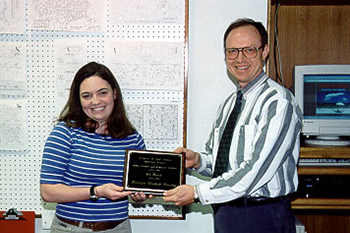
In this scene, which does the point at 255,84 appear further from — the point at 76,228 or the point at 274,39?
the point at 76,228

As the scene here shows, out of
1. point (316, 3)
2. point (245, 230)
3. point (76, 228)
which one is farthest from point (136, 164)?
point (316, 3)

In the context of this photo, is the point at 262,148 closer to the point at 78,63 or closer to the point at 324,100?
the point at 324,100

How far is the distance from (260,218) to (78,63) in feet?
4.57

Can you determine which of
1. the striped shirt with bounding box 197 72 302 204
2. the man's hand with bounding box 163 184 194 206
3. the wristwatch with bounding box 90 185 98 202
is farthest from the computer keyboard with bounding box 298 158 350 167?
the wristwatch with bounding box 90 185 98 202

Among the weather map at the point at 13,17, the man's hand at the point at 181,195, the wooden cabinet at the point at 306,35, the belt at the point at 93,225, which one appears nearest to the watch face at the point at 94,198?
the belt at the point at 93,225

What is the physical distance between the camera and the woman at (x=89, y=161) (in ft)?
5.93

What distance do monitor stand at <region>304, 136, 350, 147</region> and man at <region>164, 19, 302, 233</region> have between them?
0.46m

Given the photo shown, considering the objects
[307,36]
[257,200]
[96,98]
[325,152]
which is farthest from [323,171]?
[96,98]

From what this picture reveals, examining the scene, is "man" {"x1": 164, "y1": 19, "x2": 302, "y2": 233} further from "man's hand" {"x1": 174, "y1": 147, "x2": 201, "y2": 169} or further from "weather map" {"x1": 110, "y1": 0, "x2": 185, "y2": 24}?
"weather map" {"x1": 110, "y1": 0, "x2": 185, "y2": 24}

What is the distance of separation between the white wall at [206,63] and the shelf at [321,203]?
1.98 feet

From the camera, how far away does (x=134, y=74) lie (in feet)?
7.81

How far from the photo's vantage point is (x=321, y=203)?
2.10m

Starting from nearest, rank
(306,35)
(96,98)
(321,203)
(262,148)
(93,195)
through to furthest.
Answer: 1. (262,148)
2. (93,195)
3. (96,98)
4. (321,203)
5. (306,35)

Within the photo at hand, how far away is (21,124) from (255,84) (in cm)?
145
